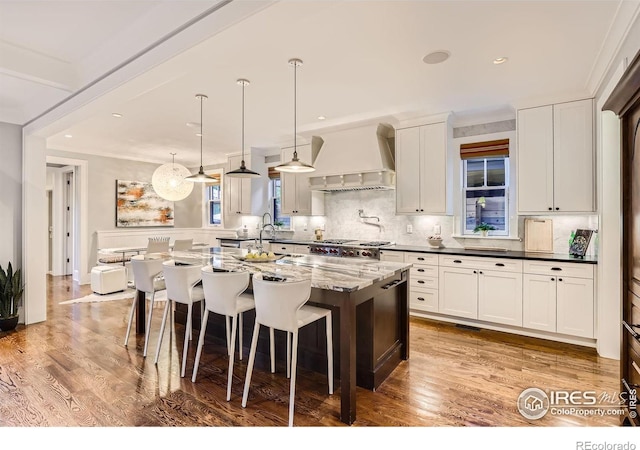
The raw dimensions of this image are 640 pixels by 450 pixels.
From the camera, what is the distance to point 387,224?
5.22m

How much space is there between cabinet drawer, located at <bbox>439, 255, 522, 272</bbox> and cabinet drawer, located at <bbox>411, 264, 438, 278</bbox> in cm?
13

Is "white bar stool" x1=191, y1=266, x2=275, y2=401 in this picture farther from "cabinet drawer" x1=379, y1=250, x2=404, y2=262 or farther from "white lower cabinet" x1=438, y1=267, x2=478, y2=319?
"white lower cabinet" x1=438, y1=267, x2=478, y2=319

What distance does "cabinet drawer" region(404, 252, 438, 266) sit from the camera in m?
4.22

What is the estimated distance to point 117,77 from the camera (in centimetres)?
264

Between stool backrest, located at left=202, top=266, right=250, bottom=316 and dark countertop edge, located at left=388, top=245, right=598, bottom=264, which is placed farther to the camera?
dark countertop edge, located at left=388, top=245, right=598, bottom=264

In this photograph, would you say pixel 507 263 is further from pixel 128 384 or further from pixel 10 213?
pixel 10 213

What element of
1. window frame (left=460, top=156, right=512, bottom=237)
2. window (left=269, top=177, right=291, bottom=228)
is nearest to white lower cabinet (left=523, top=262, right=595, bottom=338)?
window frame (left=460, top=156, right=512, bottom=237)

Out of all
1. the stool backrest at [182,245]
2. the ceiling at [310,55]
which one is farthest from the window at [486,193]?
the stool backrest at [182,245]

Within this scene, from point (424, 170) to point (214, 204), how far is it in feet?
17.3

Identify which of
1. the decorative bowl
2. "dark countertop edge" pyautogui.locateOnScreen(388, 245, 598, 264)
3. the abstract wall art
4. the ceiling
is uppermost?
the ceiling

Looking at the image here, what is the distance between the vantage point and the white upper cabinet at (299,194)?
18.5ft

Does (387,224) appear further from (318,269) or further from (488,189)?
(318,269)

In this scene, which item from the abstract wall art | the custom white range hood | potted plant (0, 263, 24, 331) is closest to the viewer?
potted plant (0, 263, 24, 331)
